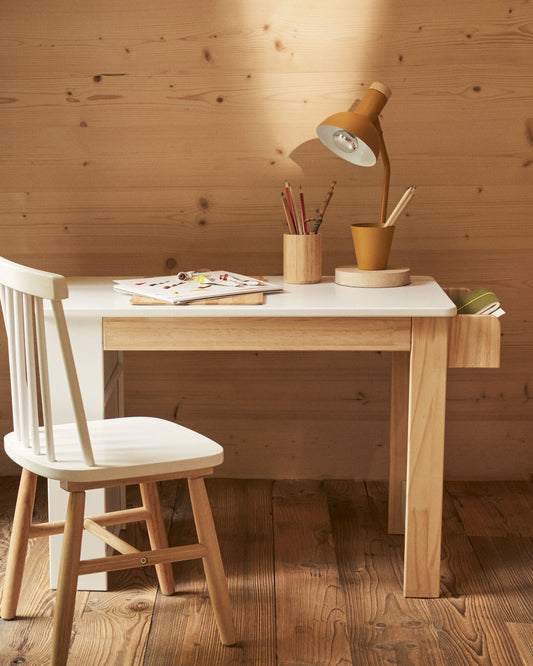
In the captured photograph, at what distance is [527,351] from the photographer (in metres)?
2.56

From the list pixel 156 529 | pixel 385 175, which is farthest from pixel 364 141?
pixel 156 529

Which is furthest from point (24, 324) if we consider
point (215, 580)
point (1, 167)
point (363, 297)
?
point (1, 167)

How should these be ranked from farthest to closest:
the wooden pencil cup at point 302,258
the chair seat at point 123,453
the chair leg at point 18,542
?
the wooden pencil cup at point 302,258
the chair leg at point 18,542
the chair seat at point 123,453

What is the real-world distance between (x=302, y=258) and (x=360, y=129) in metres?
0.36

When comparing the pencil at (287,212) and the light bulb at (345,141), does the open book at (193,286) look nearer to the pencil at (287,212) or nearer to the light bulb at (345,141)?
the pencil at (287,212)

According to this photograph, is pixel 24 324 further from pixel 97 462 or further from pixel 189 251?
pixel 189 251

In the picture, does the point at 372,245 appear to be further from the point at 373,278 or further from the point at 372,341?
the point at 372,341

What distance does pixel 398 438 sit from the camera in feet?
7.30

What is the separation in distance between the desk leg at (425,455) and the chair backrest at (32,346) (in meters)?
0.76

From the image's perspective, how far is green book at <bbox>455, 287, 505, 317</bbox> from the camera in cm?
186

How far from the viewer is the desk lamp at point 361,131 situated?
6.50ft

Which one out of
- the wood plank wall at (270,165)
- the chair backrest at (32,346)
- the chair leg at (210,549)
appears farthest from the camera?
the wood plank wall at (270,165)

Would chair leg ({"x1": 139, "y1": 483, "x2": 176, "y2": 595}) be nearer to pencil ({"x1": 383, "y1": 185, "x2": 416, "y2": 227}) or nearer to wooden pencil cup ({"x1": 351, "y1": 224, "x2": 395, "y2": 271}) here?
wooden pencil cup ({"x1": 351, "y1": 224, "x2": 395, "y2": 271})

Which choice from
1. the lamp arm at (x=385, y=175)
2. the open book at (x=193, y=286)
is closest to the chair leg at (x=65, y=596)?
the open book at (x=193, y=286)
